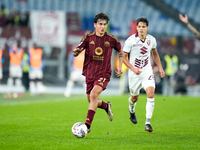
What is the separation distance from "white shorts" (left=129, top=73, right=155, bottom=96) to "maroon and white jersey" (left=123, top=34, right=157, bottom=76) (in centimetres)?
13

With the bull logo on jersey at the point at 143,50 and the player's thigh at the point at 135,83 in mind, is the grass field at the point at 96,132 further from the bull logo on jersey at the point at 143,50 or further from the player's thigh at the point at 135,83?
the bull logo on jersey at the point at 143,50

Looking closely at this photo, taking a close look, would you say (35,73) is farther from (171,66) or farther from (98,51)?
(98,51)

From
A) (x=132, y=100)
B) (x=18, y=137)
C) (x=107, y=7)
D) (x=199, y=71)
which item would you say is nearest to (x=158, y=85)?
(x=199, y=71)

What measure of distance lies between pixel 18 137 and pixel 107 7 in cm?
2149

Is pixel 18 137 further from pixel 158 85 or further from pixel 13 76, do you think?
pixel 158 85

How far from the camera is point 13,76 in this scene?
17.4m

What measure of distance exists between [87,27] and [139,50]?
→ 646 inches

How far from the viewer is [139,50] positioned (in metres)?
7.38

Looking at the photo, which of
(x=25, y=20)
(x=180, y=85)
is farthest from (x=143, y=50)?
(x=25, y=20)

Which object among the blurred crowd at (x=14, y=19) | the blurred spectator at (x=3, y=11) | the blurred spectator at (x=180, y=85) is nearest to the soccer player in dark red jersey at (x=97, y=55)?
the blurred spectator at (x=180, y=85)

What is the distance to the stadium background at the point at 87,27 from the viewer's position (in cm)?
2208

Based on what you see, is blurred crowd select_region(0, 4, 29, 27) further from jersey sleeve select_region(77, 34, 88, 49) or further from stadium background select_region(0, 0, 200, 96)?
jersey sleeve select_region(77, 34, 88, 49)

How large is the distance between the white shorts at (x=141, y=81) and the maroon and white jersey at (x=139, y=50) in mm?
129

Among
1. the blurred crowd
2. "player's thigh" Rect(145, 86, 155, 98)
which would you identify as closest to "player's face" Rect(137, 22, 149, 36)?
"player's thigh" Rect(145, 86, 155, 98)
